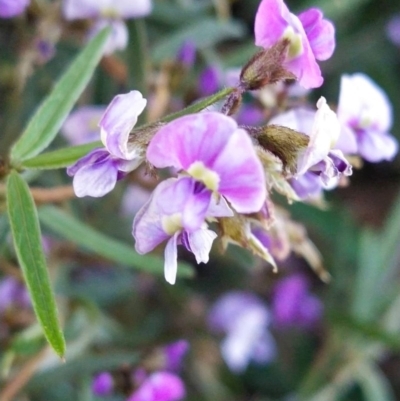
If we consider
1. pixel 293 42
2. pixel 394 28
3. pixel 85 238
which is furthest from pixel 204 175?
pixel 394 28

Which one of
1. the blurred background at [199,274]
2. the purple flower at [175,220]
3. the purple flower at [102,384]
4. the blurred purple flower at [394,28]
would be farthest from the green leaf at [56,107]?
the blurred purple flower at [394,28]

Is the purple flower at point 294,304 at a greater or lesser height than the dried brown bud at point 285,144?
lesser

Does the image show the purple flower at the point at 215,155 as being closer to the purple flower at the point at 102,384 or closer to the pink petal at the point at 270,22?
the pink petal at the point at 270,22

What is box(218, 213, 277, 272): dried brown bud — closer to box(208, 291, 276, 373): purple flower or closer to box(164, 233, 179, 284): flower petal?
box(164, 233, 179, 284): flower petal

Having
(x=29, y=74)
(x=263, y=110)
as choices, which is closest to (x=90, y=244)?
(x=263, y=110)

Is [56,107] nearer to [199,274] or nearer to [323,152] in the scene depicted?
[323,152]

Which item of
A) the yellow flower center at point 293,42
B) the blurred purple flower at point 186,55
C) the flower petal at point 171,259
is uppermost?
the yellow flower center at point 293,42

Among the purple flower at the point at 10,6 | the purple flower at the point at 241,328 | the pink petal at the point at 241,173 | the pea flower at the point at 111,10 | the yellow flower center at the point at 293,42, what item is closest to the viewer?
the pink petal at the point at 241,173

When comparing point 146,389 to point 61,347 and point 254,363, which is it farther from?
point 254,363
